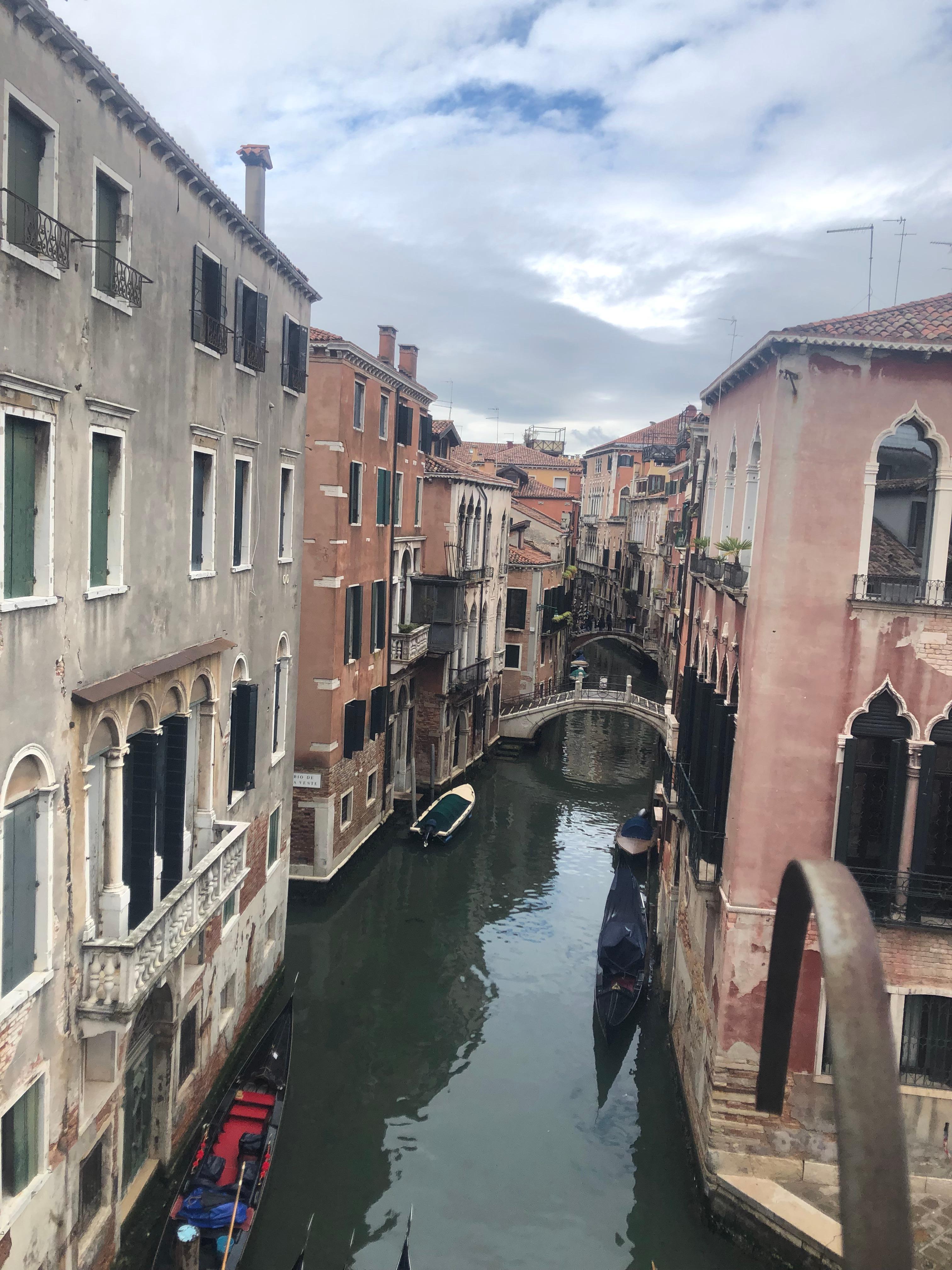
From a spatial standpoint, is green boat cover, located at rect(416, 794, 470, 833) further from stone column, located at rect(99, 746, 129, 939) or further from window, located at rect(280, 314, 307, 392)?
stone column, located at rect(99, 746, 129, 939)

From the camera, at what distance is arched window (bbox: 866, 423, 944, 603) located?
11930 mm

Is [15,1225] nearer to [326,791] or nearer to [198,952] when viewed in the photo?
[198,952]

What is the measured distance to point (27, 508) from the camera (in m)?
8.11

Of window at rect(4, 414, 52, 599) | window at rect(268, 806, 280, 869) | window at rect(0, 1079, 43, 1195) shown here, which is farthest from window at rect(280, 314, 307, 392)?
window at rect(0, 1079, 43, 1195)

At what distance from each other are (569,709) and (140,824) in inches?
1159

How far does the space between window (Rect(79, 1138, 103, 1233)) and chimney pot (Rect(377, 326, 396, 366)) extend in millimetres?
22992

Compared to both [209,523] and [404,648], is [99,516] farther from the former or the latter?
[404,648]

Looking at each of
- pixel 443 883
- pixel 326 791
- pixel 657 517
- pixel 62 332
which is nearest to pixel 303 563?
pixel 326 791

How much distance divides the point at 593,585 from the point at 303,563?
6145 cm

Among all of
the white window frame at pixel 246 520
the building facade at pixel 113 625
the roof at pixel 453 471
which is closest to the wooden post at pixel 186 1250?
the building facade at pixel 113 625

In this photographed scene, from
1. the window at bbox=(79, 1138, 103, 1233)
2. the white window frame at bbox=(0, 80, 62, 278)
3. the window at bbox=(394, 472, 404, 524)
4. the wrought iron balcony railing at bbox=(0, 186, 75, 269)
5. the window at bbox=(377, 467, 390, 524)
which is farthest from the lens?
the window at bbox=(394, 472, 404, 524)

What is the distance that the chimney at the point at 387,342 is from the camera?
29406 millimetres

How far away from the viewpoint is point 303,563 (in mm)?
21250

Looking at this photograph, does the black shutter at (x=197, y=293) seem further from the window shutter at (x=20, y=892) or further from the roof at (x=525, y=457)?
the roof at (x=525, y=457)
